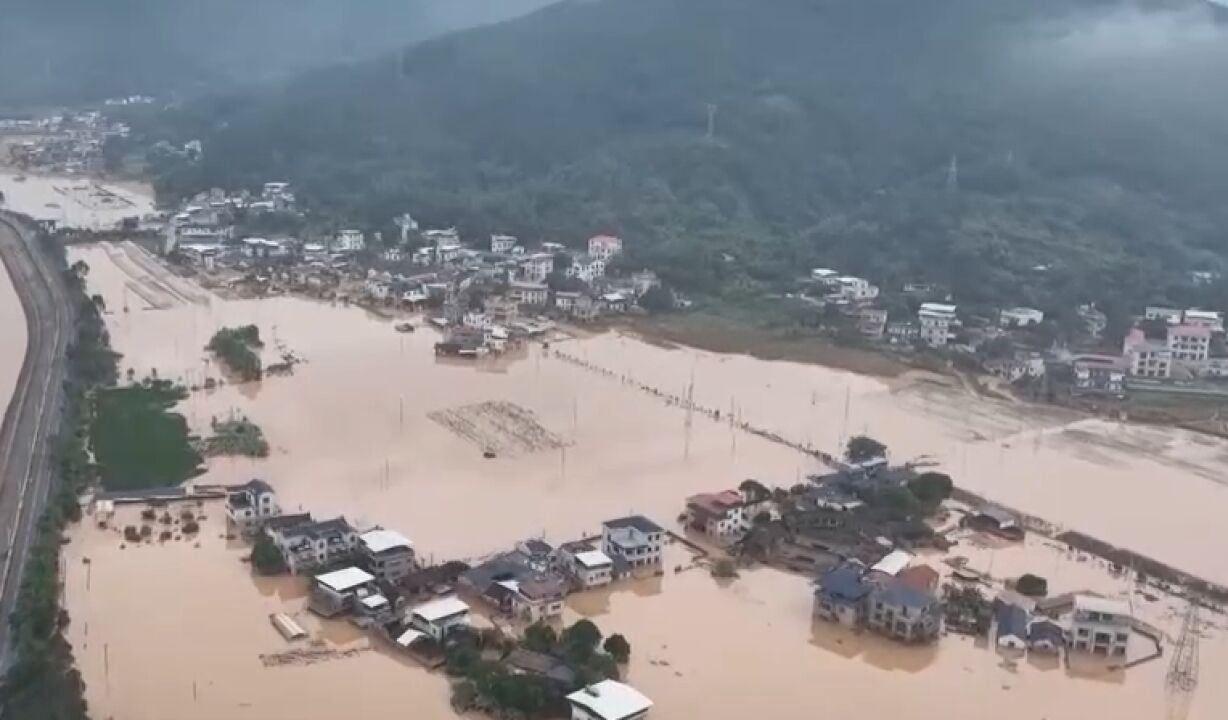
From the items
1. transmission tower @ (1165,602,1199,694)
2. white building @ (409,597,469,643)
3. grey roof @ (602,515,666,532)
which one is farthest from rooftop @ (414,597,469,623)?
transmission tower @ (1165,602,1199,694)

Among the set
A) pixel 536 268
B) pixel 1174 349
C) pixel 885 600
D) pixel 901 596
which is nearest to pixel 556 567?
pixel 885 600

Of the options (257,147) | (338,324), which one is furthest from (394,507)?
(257,147)

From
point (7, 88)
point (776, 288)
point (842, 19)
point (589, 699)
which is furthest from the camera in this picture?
point (7, 88)

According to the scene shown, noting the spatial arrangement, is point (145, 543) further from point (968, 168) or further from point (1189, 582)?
point (968, 168)

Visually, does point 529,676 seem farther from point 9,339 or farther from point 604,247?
point 604,247

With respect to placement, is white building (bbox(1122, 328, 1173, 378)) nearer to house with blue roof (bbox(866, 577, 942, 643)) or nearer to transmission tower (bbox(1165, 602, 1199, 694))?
transmission tower (bbox(1165, 602, 1199, 694))

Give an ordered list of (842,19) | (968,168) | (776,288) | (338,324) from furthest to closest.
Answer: (842,19) < (968,168) < (776,288) < (338,324)
